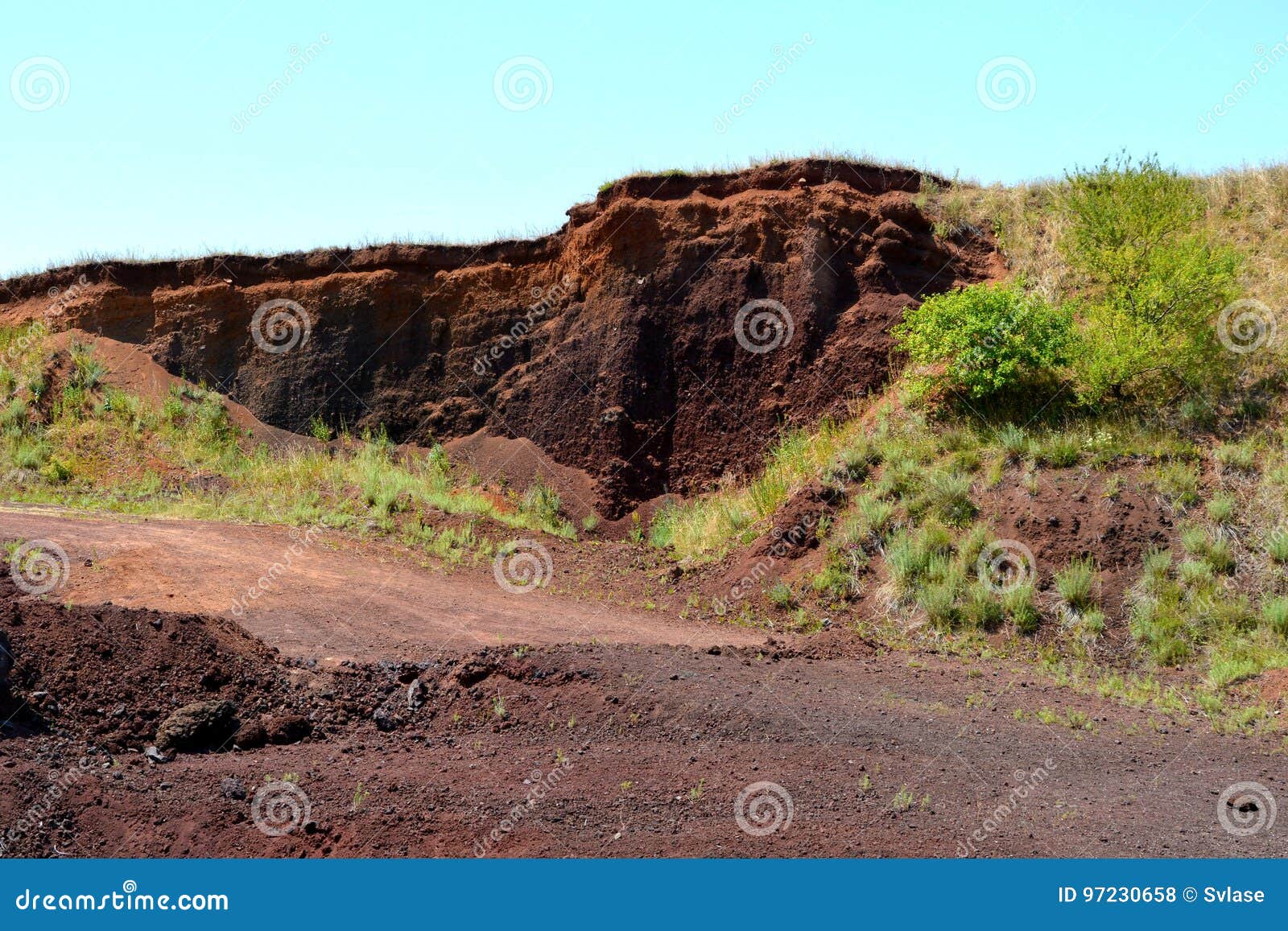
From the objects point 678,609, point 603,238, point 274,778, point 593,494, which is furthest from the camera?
point 603,238

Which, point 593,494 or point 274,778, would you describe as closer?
point 274,778

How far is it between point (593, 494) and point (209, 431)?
7.59 meters

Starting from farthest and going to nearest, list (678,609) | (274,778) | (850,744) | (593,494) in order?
(593,494) → (678,609) → (850,744) → (274,778)

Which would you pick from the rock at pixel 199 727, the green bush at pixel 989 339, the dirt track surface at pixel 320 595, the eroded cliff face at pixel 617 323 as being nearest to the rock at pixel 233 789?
the rock at pixel 199 727

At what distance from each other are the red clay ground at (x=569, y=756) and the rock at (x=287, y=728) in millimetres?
43

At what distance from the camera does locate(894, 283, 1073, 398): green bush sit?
576 inches

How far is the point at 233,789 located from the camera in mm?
6656

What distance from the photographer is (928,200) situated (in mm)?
19172

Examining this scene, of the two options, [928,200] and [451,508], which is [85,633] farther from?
[928,200]

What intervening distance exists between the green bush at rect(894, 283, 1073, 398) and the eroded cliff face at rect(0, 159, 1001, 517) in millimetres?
2046

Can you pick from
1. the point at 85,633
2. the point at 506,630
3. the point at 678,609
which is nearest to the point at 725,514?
the point at 678,609

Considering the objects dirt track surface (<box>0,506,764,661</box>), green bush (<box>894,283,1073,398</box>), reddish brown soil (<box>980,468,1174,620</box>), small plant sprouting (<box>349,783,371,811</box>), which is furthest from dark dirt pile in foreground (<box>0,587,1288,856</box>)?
green bush (<box>894,283,1073,398</box>)

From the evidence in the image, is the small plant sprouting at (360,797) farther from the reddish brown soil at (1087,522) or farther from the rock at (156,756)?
the reddish brown soil at (1087,522)

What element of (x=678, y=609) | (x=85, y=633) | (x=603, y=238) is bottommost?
(x=678, y=609)
